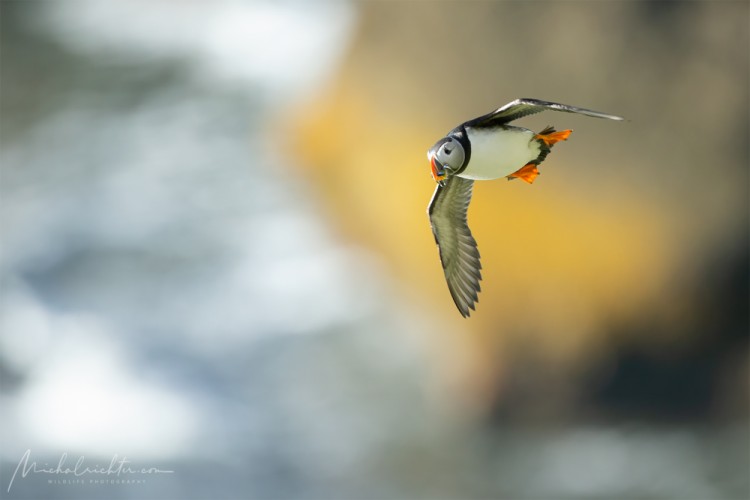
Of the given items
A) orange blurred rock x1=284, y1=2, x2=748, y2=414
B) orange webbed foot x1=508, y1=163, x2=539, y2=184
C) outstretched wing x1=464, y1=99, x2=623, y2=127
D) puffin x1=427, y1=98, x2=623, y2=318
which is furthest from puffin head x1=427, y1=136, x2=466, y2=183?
orange blurred rock x1=284, y1=2, x2=748, y2=414

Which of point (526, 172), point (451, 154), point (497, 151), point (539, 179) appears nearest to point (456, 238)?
point (526, 172)

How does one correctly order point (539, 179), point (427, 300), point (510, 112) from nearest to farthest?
point (510, 112) → point (539, 179) → point (427, 300)

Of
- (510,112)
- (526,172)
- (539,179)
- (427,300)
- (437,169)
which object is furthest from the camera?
(427,300)

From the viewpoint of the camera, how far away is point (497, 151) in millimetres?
4484

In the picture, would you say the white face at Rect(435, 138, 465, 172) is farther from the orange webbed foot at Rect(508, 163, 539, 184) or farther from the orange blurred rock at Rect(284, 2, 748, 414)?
the orange blurred rock at Rect(284, 2, 748, 414)

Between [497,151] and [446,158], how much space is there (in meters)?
0.26

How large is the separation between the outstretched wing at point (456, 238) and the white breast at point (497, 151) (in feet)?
2.13

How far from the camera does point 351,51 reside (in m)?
13.1

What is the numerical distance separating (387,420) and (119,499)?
237 cm

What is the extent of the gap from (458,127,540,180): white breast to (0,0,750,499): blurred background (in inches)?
228

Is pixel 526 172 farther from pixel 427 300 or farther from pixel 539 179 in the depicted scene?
pixel 427 300

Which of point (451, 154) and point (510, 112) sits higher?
point (510, 112)

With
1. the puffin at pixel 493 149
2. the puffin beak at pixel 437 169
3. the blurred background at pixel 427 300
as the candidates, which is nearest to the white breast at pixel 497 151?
the puffin at pixel 493 149

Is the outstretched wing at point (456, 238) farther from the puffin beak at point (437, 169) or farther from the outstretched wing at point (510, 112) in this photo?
the puffin beak at point (437, 169)
